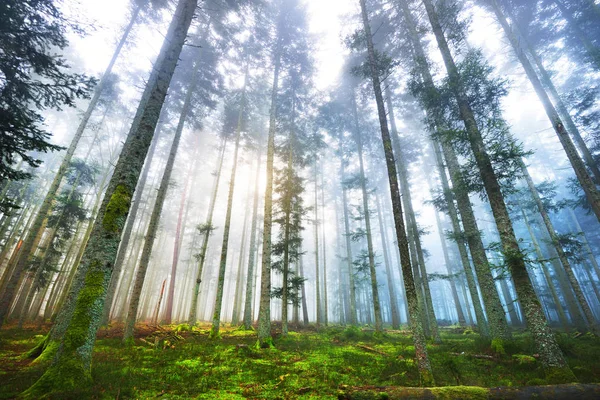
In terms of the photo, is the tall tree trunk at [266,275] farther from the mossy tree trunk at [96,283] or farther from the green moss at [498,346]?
the green moss at [498,346]

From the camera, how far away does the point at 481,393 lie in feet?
12.3

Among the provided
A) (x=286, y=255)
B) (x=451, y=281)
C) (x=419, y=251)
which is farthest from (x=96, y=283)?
(x=451, y=281)

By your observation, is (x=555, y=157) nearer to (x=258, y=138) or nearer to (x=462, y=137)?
(x=462, y=137)

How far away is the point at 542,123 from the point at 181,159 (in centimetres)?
4907

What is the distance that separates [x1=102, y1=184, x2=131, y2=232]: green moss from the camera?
16.2ft

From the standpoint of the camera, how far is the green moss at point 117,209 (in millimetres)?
4926

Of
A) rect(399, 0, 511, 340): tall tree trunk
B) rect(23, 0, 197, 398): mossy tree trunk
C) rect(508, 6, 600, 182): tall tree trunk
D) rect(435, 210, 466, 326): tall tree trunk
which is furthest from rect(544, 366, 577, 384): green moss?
rect(508, 6, 600, 182): tall tree trunk

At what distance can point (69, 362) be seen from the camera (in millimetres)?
4086

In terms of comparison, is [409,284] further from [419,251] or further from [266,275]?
[419,251]

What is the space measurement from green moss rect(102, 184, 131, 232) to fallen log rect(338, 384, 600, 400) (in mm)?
5519

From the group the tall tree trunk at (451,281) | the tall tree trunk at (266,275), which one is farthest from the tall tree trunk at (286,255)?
the tall tree trunk at (451,281)

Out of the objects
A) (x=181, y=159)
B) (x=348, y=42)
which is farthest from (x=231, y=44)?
(x=181, y=159)

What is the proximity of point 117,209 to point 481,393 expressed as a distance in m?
7.70

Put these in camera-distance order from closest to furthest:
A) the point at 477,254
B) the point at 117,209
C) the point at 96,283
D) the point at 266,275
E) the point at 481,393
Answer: the point at 481,393 < the point at 96,283 < the point at 117,209 < the point at 477,254 < the point at 266,275
